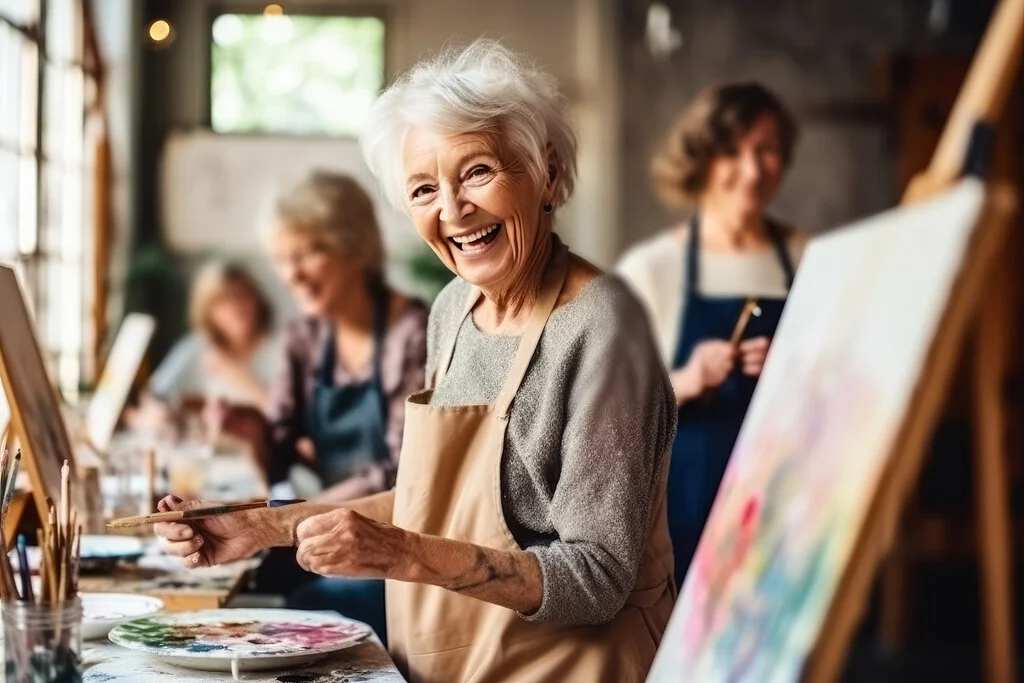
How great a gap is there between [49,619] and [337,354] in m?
2.51

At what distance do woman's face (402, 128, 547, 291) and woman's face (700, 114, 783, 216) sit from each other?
7.59ft

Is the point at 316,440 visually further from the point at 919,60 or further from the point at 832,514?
the point at 919,60

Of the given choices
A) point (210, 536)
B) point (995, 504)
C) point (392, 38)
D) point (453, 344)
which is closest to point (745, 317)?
point (453, 344)

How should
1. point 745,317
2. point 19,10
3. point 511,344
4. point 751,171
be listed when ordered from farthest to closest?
point 19,10, point 751,171, point 745,317, point 511,344

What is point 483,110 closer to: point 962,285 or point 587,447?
point 587,447

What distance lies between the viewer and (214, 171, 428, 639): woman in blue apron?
11.7 feet

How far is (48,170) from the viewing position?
5.82 metres

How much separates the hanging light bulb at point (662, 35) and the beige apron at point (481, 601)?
18.4 ft

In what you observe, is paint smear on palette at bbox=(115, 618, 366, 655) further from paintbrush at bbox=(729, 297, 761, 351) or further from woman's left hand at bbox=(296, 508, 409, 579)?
paintbrush at bbox=(729, 297, 761, 351)

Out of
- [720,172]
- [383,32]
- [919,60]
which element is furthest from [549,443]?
[383,32]

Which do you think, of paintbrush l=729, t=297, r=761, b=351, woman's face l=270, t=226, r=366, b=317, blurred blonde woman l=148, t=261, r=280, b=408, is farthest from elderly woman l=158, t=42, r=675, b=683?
blurred blonde woman l=148, t=261, r=280, b=408

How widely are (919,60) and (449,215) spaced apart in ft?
16.0

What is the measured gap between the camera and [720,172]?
3.99 metres

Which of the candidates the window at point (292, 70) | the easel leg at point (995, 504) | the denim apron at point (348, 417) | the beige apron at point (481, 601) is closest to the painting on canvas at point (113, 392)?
the denim apron at point (348, 417)
